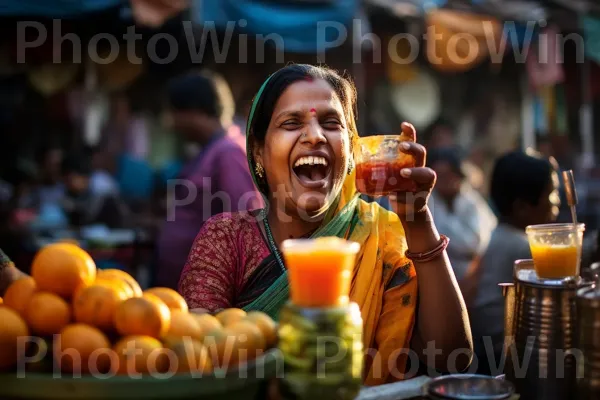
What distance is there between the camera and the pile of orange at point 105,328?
155 centimetres

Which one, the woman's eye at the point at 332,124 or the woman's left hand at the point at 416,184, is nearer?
the woman's left hand at the point at 416,184

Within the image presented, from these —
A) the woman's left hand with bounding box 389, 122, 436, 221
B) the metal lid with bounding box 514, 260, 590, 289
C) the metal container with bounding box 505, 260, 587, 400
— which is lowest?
the metal container with bounding box 505, 260, 587, 400

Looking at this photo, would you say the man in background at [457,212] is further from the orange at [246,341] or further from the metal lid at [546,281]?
the orange at [246,341]

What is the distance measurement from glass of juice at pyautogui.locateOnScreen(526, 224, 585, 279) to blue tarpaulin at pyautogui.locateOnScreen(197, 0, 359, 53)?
19.4ft

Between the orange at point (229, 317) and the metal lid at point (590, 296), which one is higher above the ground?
the metal lid at point (590, 296)

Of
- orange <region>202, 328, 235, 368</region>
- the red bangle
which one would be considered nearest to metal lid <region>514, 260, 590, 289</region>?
the red bangle

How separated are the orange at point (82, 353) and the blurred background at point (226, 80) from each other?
503cm

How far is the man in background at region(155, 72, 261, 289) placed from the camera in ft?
14.5

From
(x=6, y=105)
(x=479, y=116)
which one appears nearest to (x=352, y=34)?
(x=479, y=116)

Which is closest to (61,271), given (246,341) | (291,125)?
(246,341)

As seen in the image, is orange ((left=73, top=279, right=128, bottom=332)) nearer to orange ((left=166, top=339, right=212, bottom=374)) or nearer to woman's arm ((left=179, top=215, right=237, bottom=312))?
orange ((left=166, top=339, right=212, bottom=374))

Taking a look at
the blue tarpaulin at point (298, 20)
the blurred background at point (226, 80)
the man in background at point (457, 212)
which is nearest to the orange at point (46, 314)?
the man in background at point (457, 212)

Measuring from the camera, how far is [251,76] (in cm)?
973

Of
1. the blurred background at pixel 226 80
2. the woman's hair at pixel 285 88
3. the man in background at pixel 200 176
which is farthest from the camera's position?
the blurred background at pixel 226 80
